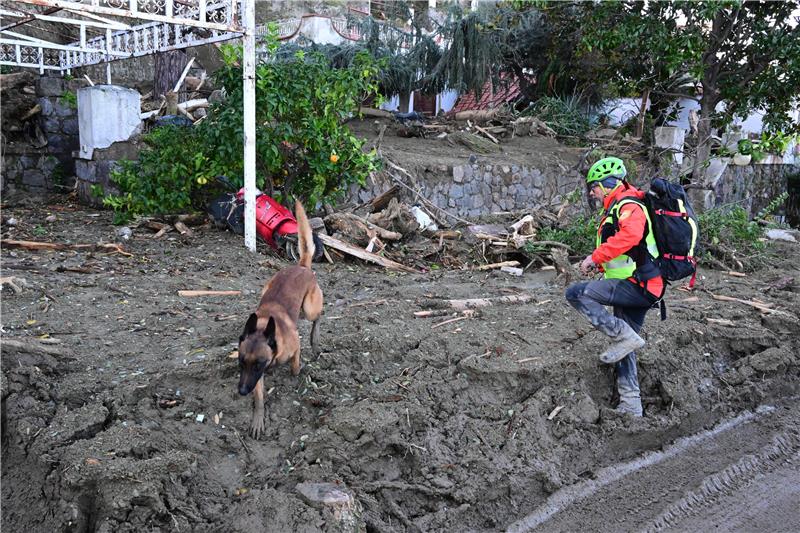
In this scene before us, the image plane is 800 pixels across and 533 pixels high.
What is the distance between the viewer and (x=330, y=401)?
5176 millimetres

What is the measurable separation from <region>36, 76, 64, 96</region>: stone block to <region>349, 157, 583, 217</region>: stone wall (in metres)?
6.93

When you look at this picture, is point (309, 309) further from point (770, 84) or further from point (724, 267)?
point (770, 84)

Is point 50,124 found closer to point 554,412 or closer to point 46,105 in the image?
point 46,105

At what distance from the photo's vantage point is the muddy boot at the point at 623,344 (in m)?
5.83

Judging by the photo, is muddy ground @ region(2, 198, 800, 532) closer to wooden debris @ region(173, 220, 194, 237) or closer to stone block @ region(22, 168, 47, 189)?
wooden debris @ region(173, 220, 194, 237)

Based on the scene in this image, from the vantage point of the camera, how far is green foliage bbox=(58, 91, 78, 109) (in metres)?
13.4

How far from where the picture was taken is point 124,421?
4.56 m

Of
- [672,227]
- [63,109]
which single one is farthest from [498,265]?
[63,109]

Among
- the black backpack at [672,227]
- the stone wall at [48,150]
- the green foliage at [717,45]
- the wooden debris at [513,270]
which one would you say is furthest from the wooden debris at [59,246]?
the green foliage at [717,45]

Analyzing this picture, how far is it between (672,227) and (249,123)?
602 cm

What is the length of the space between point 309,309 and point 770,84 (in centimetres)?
1355

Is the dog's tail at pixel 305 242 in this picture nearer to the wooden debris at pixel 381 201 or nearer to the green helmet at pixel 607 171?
the green helmet at pixel 607 171

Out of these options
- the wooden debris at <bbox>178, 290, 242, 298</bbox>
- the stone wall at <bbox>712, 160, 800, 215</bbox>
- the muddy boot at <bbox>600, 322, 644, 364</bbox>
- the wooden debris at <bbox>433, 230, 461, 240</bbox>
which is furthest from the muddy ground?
the stone wall at <bbox>712, 160, 800, 215</bbox>

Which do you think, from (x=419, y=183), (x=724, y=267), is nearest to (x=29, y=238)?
(x=419, y=183)
